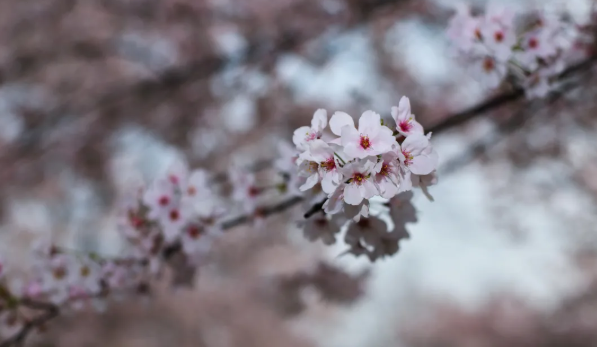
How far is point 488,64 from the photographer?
1.30 metres

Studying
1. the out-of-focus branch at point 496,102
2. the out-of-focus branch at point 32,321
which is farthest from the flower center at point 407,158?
the out-of-focus branch at point 32,321

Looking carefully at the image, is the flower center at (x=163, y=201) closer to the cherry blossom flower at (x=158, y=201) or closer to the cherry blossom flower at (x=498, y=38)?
the cherry blossom flower at (x=158, y=201)

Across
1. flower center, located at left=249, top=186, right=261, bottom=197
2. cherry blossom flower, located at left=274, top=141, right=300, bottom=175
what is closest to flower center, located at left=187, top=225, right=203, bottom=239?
flower center, located at left=249, top=186, right=261, bottom=197

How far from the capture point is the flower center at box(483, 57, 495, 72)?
4.24ft

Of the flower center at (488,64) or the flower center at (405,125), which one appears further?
Answer: the flower center at (488,64)

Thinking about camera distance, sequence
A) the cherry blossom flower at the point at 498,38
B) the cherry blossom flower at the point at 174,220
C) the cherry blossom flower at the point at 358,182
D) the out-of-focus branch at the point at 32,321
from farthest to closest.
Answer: the out-of-focus branch at the point at 32,321 < the cherry blossom flower at the point at 174,220 < the cherry blossom flower at the point at 498,38 < the cherry blossom flower at the point at 358,182

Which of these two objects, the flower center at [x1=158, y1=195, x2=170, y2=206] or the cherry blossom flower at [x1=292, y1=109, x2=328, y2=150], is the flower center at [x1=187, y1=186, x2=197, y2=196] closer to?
the flower center at [x1=158, y1=195, x2=170, y2=206]

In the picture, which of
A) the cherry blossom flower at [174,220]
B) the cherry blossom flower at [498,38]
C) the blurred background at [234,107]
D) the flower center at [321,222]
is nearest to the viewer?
the flower center at [321,222]

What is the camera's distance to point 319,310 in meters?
11.7

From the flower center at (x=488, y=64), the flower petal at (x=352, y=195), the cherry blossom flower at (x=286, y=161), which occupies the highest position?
the flower center at (x=488, y=64)

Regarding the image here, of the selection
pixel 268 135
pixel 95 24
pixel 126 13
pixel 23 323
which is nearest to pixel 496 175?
pixel 268 135

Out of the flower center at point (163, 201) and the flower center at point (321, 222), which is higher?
the flower center at point (321, 222)

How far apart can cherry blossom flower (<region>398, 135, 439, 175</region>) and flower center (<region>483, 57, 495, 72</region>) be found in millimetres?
616

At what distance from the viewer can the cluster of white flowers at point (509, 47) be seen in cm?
127
